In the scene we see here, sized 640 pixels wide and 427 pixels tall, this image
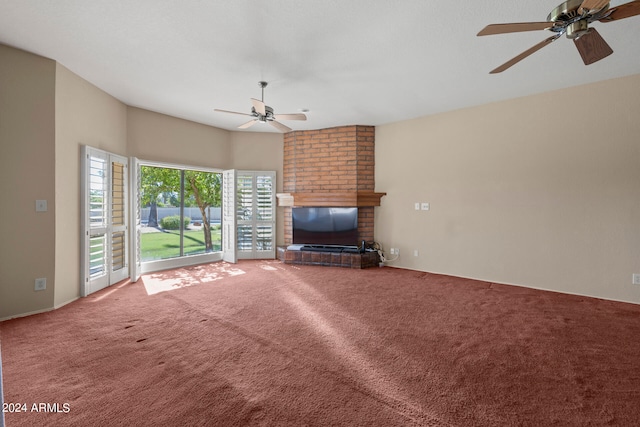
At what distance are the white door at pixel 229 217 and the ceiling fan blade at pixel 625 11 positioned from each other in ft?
17.6

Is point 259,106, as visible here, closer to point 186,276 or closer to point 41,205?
point 41,205

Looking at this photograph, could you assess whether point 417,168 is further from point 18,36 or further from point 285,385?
point 18,36

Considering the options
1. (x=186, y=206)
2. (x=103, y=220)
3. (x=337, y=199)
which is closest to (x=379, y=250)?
(x=337, y=199)

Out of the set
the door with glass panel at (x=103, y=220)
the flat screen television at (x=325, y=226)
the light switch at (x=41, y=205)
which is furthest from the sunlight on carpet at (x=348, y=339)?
the light switch at (x=41, y=205)

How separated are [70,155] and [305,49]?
2.98 metres

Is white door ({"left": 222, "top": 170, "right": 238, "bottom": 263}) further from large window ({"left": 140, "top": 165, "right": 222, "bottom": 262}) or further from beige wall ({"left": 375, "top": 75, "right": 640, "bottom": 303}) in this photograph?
beige wall ({"left": 375, "top": 75, "right": 640, "bottom": 303})

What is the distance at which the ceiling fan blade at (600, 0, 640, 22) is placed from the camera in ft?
6.19

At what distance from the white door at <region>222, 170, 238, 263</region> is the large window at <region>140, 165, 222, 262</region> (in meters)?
0.45

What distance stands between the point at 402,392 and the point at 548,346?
152 cm

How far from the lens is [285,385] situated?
6.94ft

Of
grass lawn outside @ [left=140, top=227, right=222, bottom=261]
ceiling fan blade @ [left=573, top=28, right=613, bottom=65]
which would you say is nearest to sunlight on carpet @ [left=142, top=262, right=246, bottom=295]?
grass lawn outside @ [left=140, top=227, right=222, bottom=261]

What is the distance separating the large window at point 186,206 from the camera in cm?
654

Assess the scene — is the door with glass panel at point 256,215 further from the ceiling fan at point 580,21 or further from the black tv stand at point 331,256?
the ceiling fan at point 580,21

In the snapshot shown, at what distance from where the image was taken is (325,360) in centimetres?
243
